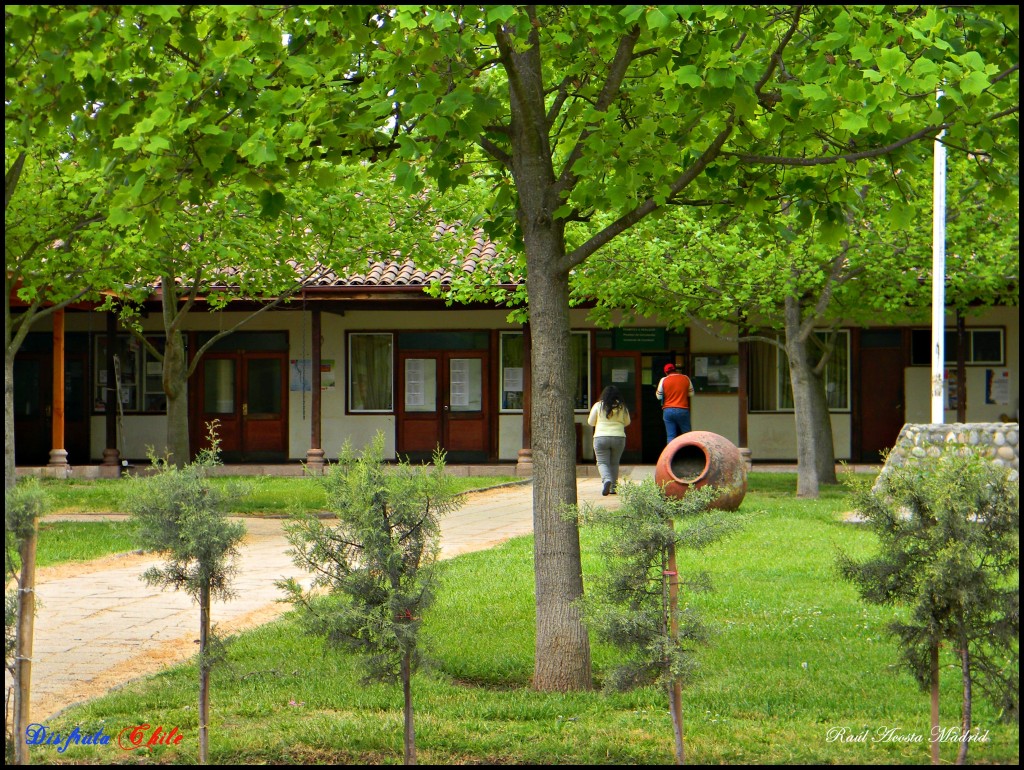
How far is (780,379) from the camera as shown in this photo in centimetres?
2192

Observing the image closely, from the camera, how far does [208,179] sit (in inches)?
205

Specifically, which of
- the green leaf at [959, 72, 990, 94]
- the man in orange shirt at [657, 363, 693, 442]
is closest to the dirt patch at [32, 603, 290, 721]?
the green leaf at [959, 72, 990, 94]

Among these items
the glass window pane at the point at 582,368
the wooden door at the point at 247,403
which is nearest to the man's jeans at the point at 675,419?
the glass window pane at the point at 582,368

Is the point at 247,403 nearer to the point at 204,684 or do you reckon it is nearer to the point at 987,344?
the point at 987,344

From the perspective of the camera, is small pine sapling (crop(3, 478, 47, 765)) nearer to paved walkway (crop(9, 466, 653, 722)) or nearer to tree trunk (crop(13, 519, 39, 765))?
tree trunk (crop(13, 519, 39, 765))

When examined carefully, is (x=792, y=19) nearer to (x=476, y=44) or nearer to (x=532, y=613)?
(x=476, y=44)

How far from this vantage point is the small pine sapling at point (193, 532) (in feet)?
15.7

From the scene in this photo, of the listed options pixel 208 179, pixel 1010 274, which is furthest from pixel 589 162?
pixel 1010 274

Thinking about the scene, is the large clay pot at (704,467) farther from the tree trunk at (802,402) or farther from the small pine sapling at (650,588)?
the small pine sapling at (650,588)

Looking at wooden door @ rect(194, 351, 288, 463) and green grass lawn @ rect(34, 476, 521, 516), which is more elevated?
wooden door @ rect(194, 351, 288, 463)

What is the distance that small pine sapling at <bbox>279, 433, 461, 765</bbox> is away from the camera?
4727 millimetres

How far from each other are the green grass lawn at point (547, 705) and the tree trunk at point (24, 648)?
Answer: 1.53 feet

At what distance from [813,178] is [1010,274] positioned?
10.4m

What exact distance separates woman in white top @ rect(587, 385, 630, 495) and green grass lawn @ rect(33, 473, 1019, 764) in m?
6.81
